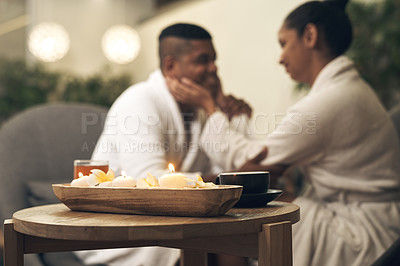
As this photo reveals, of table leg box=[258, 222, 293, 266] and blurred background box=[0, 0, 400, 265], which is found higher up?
blurred background box=[0, 0, 400, 265]

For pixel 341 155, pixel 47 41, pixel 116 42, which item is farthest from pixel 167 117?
pixel 47 41

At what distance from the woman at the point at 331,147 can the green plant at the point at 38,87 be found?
2639 millimetres

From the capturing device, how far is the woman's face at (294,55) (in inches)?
64.8

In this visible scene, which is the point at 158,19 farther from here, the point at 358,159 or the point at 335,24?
the point at 358,159

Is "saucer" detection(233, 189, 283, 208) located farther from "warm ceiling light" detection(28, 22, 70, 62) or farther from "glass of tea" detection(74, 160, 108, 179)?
"warm ceiling light" detection(28, 22, 70, 62)

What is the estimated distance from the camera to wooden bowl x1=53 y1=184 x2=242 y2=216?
33.4 inches

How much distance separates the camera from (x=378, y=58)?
2439 millimetres

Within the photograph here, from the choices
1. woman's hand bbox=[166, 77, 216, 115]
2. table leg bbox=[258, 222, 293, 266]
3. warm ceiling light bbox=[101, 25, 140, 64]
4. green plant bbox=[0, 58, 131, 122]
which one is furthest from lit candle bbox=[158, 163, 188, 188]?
green plant bbox=[0, 58, 131, 122]

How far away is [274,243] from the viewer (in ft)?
2.87

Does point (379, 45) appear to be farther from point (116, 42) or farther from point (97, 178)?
point (116, 42)

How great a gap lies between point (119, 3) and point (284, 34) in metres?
3.07

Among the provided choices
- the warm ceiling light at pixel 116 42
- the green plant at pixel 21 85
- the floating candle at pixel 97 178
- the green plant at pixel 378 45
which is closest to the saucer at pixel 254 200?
the floating candle at pixel 97 178

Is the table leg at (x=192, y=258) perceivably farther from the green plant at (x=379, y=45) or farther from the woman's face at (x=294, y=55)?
the green plant at (x=379, y=45)

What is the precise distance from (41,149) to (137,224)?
126 centimetres
